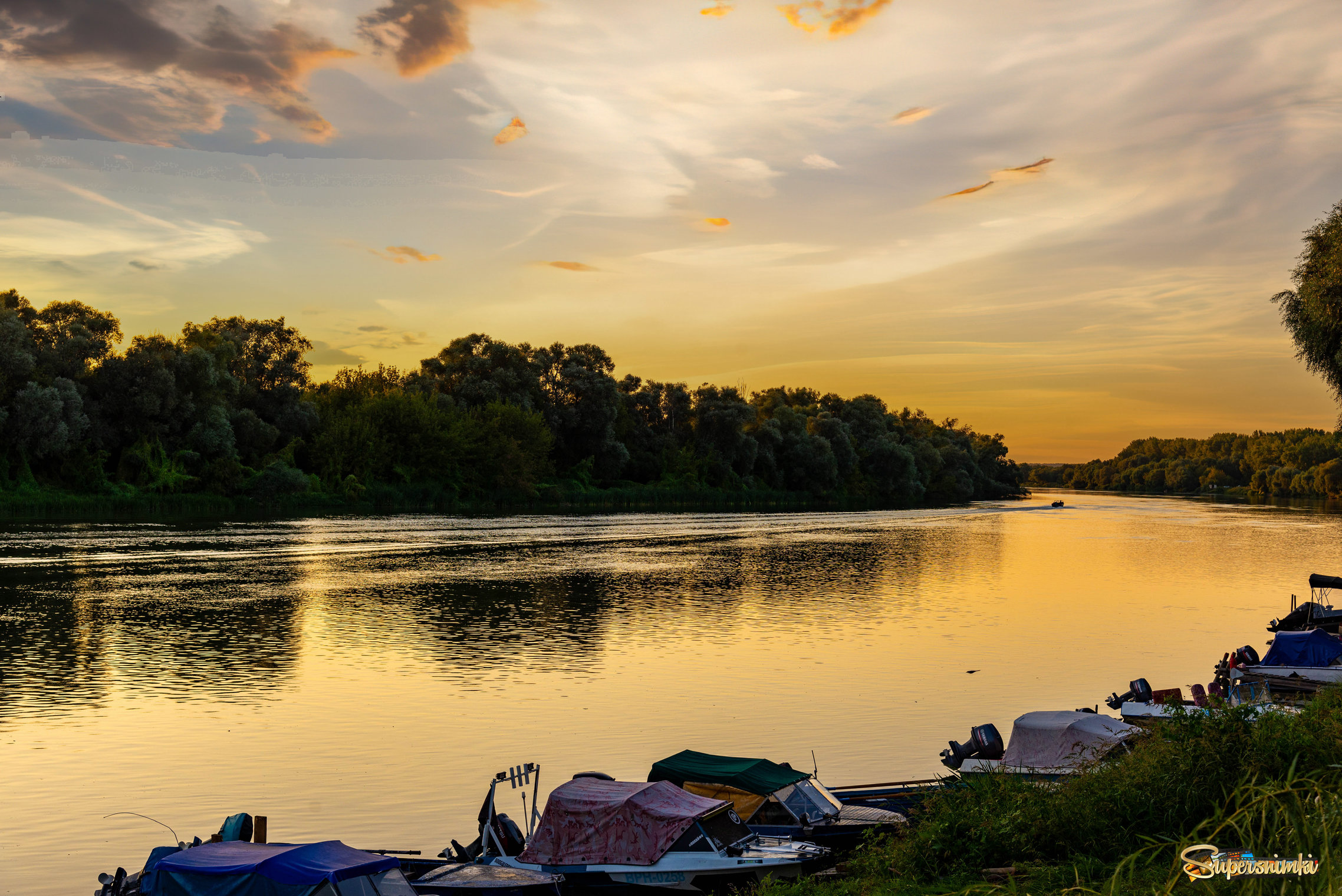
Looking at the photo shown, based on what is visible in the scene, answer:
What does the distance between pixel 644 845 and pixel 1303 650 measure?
2736 centimetres

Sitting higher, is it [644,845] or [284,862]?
[284,862]

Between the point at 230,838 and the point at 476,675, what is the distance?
62.5 feet

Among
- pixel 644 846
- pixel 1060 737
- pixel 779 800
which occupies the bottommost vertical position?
pixel 644 846

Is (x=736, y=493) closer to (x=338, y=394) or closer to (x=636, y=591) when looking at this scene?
(x=338, y=394)

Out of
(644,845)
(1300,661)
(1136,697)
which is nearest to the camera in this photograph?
(644,845)

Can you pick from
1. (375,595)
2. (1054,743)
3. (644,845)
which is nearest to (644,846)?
(644,845)

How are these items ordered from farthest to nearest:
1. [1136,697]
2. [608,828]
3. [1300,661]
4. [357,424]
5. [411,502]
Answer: [411,502] < [357,424] < [1300,661] < [1136,697] < [608,828]

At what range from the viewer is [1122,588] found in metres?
63.6

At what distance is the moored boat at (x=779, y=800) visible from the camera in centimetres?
1844

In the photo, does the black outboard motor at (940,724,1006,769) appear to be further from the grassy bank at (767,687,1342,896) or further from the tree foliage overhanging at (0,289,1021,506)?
the tree foliage overhanging at (0,289,1021,506)

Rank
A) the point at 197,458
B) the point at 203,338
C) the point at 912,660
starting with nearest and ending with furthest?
1. the point at 912,660
2. the point at 197,458
3. the point at 203,338

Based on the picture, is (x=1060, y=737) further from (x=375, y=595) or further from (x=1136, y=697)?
(x=375, y=595)

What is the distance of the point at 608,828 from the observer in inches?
685

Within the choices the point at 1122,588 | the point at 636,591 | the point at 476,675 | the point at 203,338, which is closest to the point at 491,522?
the point at 203,338
